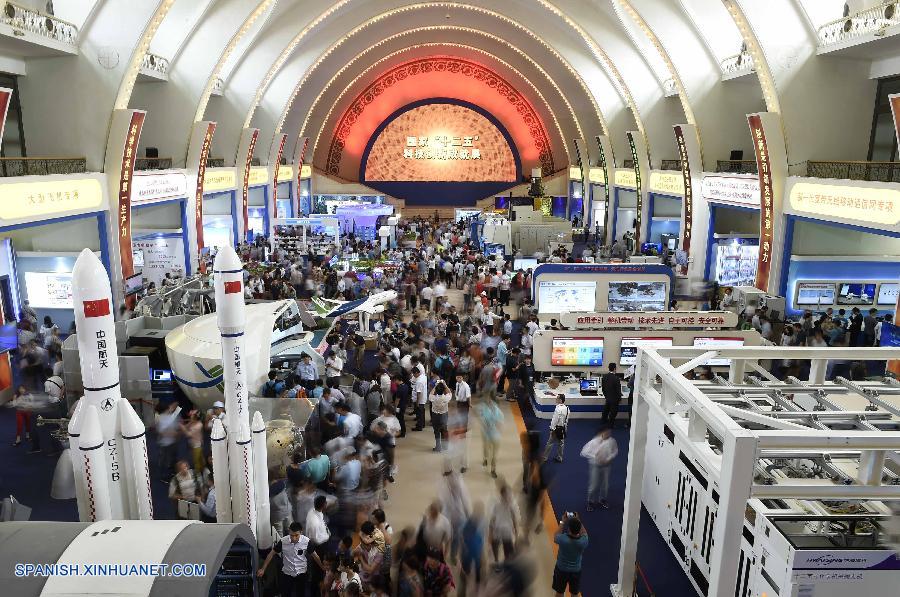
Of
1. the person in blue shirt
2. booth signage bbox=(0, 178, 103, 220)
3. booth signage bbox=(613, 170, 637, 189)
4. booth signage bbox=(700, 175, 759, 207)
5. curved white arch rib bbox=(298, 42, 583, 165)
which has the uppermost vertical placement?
curved white arch rib bbox=(298, 42, 583, 165)

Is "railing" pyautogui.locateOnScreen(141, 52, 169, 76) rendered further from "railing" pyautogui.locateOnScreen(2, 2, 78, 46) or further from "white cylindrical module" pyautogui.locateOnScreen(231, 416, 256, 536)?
"white cylindrical module" pyautogui.locateOnScreen(231, 416, 256, 536)

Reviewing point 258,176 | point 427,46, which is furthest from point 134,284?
point 427,46

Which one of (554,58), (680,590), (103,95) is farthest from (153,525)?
(554,58)

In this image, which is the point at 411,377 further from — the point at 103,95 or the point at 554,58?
the point at 554,58

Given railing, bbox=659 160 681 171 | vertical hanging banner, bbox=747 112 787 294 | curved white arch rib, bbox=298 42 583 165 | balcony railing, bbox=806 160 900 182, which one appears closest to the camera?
balcony railing, bbox=806 160 900 182

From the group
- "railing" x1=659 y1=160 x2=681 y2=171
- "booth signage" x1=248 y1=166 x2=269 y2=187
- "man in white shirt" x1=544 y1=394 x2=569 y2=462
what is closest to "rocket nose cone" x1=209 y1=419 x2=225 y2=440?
"man in white shirt" x1=544 y1=394 x2=569 y2=462

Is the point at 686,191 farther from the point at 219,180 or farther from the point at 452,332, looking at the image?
the point at 219,180

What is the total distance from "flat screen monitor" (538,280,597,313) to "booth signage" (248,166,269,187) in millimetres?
17813

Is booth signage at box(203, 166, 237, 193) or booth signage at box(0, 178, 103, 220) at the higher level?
booth signage at box(203, 166, 237, 193)

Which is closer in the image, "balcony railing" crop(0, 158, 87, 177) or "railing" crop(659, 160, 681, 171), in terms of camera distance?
"balcony railing" crop(0, 158, 87, 177)

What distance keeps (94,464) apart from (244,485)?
1.64 meters

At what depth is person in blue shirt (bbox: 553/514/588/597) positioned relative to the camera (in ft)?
22.2

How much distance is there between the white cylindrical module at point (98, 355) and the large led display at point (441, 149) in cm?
3912

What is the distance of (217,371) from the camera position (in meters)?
10.9
